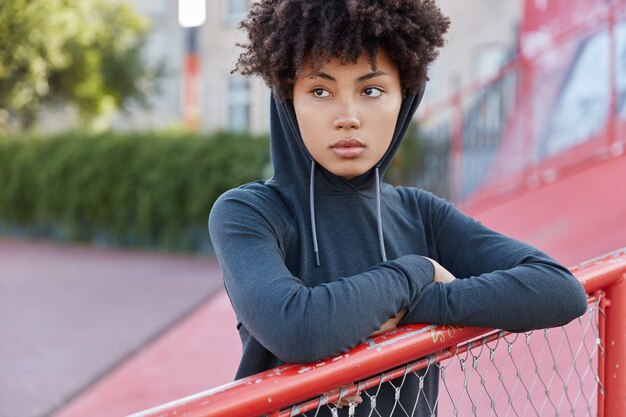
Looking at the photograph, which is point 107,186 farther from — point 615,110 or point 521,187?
point 615,110

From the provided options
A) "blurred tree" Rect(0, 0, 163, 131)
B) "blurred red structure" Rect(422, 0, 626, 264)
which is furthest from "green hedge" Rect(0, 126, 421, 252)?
"blurred tree" Rect(0, 0, 163, 131)

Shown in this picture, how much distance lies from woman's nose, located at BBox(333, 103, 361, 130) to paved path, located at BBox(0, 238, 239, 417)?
3397mm

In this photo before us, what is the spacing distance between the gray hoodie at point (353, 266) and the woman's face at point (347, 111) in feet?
0.19

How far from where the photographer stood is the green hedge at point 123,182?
10945mm

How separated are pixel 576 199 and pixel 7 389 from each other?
177 inches

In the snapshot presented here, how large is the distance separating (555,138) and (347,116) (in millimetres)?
5771

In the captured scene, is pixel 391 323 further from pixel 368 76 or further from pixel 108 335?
pixel 108 335

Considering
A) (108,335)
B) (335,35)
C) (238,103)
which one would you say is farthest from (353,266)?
(238,103)

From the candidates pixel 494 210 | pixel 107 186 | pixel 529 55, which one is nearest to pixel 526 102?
pixel 529 55

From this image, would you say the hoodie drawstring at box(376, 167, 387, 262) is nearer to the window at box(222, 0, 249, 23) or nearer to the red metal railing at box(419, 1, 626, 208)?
the red metal railing at box(419, 1, 626, 208)

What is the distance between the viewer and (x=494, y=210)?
670 cm

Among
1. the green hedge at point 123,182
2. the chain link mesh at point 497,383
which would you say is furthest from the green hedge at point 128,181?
the chain link mesh at point 497,383

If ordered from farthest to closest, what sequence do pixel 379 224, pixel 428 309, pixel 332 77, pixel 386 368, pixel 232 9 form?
pixel 232 9 → pixel 379 224 → pixel 332 77 → pixel 428 309 → pixel 386 368

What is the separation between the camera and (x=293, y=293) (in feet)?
4.28
